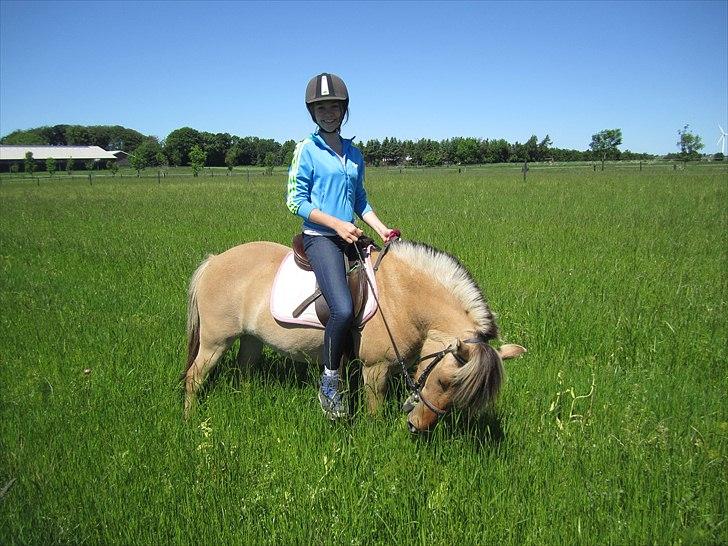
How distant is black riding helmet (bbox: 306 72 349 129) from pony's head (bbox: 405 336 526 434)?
2.00 m

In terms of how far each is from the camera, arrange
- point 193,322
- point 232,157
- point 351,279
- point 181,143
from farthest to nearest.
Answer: point 181,143 → point 232,157 → point 193,322 → point 351,279

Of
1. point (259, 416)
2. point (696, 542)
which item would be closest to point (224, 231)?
point (259, 416)

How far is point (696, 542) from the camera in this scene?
2.49m

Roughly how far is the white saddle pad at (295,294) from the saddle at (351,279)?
0.11ft

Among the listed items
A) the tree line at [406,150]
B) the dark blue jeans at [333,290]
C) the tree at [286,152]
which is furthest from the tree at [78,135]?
the dark blue jeans at [333,290]

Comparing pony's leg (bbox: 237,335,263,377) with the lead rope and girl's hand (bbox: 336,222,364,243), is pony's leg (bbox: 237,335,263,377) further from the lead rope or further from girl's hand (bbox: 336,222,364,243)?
girl's hand (bbox: 336,222,364,243)

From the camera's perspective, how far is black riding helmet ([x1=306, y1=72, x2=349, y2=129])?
3.46 metres

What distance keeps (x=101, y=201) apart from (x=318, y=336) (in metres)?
21.8

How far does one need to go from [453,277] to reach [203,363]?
2.35 m

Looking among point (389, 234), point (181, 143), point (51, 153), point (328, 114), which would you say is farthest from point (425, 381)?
point (181, 143)

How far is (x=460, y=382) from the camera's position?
9.89ft

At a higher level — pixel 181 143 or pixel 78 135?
pixel 78 135

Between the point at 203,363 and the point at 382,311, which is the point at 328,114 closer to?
the point at 382,311

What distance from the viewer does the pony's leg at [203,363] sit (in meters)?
4.12
